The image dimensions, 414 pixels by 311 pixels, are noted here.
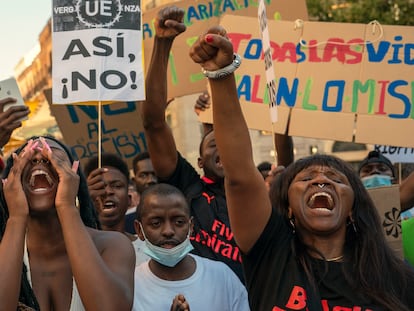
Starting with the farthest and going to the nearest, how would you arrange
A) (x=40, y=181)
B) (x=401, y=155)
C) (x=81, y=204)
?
(x=401, y=155) < (x=81, y=204) < (x=40, y=181)

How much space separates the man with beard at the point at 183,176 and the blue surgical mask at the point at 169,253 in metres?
0.37

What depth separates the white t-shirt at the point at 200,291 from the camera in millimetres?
3541

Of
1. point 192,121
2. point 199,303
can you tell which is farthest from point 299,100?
point 192,121

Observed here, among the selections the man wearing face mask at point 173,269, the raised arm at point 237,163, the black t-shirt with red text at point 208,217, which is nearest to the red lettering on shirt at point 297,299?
the raised arm at point 237,163

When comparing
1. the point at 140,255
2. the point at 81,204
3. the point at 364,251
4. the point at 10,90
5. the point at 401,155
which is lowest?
the point at 401,155

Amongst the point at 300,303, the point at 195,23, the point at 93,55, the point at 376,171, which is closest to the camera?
the point at 300,303

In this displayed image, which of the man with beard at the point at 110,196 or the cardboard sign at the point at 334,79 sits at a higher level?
the cardboard sign at the point at 334,79

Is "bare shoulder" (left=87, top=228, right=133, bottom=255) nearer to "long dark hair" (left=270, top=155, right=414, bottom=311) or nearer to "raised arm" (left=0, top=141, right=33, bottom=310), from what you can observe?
"raised arm" (left=0, top=141, right=33, bottom=310)

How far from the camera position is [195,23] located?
23.5 feet

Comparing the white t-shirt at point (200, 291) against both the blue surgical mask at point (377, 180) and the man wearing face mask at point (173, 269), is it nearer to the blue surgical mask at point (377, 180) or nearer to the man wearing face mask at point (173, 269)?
the man wearing face mask at point (173, 269)

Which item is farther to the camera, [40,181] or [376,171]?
[376,171]

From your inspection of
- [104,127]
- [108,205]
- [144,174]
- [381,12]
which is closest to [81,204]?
[108,205]

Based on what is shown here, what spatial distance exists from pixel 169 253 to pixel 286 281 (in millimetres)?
852

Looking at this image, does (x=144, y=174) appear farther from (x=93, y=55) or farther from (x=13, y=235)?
(x=13, y=235)
